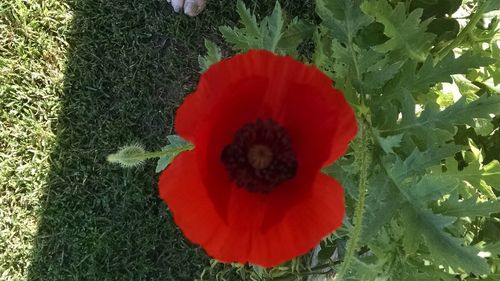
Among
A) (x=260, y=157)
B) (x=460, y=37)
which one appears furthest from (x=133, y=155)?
(x=460, y=37)

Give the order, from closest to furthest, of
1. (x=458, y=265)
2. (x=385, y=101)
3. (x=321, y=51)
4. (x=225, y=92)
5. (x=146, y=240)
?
(x=225, y=92) → (x=458, y=265) → (x=385, y=101) → (x=321, y=51) → (x=146, y=240)

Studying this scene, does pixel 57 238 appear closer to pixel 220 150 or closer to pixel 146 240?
pixel 146 240

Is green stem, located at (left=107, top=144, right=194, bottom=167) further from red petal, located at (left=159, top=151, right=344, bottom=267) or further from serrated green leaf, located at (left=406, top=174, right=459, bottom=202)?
serrated green leaf, located at (left=406, top=174, right=459, bottom=202)

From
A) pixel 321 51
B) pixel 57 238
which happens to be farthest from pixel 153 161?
pixel 321 51

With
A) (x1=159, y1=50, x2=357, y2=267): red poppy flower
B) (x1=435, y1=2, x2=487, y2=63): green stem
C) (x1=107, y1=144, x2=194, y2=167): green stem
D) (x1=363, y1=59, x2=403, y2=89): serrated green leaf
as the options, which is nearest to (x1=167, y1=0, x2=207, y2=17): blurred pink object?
(x1=435, y1=2, x2=487, y2=63): green stem

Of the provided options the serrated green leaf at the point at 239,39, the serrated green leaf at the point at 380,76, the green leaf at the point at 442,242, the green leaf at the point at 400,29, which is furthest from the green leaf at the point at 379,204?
the serrated green leaf at the point at 239,39

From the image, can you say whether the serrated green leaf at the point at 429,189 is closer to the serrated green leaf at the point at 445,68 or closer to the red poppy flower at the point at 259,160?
the serrated green leaf at the point at 445,68

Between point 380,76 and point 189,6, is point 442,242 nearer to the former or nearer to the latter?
point 380,76
